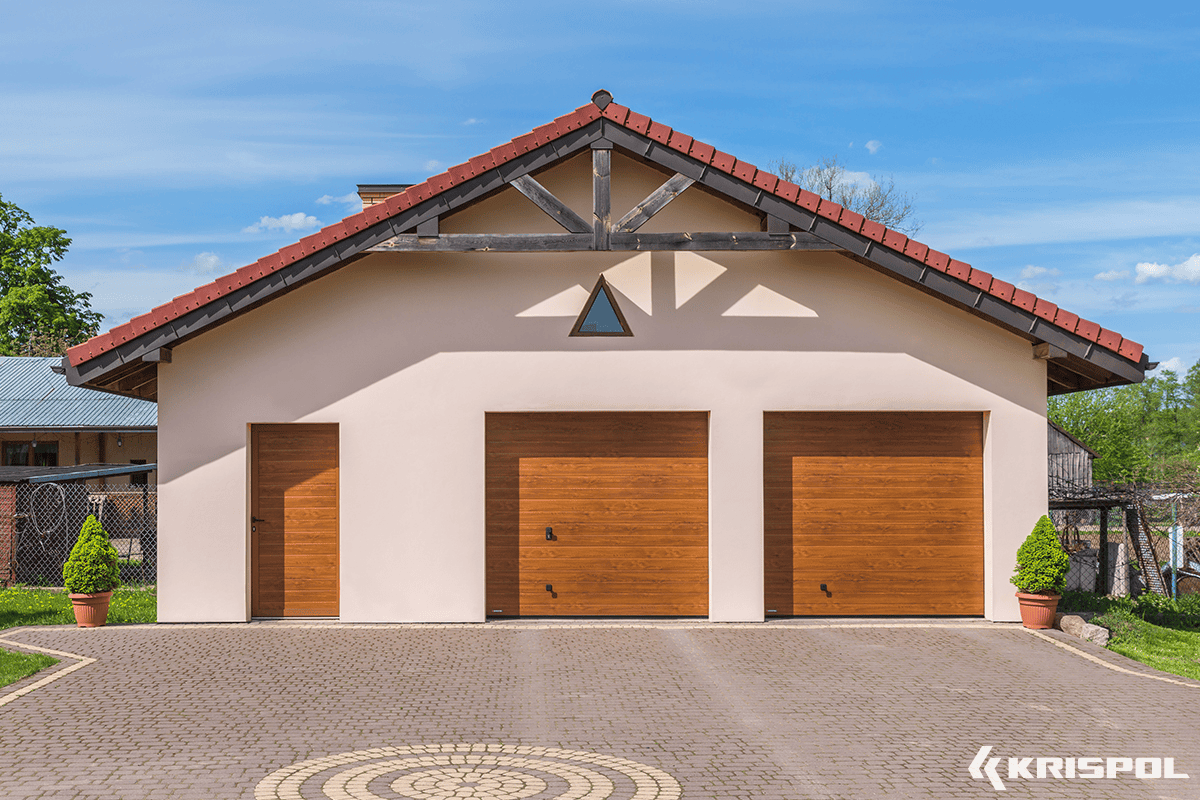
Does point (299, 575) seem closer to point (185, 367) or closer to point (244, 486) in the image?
point (244, 486)

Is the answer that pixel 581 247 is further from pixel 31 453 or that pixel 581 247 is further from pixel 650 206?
pixel 31 453

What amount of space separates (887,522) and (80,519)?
13367 millimetres

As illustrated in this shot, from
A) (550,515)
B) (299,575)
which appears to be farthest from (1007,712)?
(299,575)

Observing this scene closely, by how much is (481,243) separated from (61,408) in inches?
848

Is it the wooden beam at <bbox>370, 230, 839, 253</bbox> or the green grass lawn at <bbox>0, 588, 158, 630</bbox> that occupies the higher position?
the wooden beam at <bbox>370, 230, 839, 253</bbox>

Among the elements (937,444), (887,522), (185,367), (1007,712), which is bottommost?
(1007,712)

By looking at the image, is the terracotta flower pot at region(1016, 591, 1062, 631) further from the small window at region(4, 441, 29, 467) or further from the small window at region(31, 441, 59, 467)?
the small window at region(4, 441, 29, 467)

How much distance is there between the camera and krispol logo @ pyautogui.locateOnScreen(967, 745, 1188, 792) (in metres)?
6.29

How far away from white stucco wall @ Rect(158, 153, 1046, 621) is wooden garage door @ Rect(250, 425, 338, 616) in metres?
0.27

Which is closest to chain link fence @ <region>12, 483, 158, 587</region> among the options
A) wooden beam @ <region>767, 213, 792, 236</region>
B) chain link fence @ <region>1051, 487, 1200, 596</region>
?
wooden beam @ <region>767, 213, 792, 236</region>

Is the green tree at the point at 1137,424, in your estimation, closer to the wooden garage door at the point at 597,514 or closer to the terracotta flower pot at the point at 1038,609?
the terracotta flower pot at the point at 1038,609

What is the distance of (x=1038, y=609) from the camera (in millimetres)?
11484

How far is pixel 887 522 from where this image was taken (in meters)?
12.2

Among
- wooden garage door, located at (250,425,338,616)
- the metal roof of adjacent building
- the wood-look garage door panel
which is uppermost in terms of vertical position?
the metal roof of adjacent building
